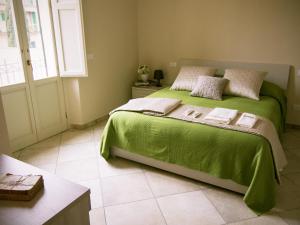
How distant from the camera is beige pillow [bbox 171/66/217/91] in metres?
3.83

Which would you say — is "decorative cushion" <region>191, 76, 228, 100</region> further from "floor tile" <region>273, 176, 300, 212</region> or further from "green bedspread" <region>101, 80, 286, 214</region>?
"floor tile" <region>273, 176, 300, 212</region>

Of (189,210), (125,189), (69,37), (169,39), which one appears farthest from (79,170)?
(169,39)

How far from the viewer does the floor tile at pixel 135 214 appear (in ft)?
6.97

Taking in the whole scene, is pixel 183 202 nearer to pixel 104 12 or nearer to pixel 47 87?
pixel 47 87

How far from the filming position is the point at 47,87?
3674mm

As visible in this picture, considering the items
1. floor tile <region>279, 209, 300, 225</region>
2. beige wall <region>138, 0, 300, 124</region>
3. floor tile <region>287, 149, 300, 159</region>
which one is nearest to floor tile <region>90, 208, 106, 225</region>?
floor tile <region>279, 209, 300, 225</region>

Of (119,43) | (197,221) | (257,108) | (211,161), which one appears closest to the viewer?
(197,221)

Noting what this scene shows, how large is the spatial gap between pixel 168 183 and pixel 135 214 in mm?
553

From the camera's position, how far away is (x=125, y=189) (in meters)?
2.55

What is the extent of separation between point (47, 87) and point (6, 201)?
2.80 m

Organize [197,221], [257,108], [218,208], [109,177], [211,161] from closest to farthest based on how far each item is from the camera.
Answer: [197,221] < [218,208] < [211,161] < [109,177] < [257,108]

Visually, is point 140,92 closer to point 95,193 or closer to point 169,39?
point 169,39

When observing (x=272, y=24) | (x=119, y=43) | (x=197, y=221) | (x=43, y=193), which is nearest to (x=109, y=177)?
(x=197, y=221)

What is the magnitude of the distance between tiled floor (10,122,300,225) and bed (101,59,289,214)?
0.10m
